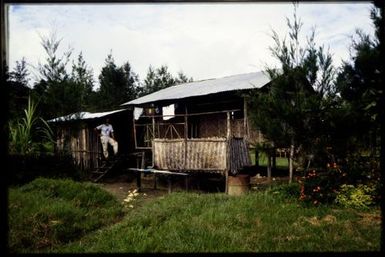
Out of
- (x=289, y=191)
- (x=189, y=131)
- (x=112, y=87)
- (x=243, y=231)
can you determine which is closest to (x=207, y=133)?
(x=189, y=131)

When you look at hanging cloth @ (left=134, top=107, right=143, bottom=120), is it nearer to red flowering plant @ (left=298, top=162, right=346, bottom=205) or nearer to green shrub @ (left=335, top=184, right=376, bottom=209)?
red flowering plant @ (left=298, top=162, right=346, bottom=205)

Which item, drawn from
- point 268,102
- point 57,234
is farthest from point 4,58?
point 268,102

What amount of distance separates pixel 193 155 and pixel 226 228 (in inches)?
254

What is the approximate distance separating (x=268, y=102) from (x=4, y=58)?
7352 mm

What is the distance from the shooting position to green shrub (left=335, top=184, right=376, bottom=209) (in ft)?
23.7

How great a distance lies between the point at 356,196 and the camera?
732 cm

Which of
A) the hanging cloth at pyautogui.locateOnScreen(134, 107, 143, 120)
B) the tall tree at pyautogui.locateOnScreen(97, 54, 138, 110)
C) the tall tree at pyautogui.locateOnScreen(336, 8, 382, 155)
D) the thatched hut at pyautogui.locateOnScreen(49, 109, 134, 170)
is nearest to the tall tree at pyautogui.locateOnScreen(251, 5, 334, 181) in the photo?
the tall tree at pyautogui.locateOnScreen(336, 8, 382, 155)

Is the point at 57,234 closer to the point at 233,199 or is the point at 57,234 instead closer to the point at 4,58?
the point at 233,199

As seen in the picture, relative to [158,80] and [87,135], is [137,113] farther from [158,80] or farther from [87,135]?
[158,80]

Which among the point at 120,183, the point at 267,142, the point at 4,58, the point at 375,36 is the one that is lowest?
the point at 120,183

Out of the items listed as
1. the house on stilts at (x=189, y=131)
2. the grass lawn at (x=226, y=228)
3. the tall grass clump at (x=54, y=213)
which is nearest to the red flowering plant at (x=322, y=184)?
the grass lawn at (x=226, y=228)

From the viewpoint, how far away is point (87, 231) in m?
7.53

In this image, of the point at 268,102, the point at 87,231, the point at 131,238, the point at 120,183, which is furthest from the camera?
the point at 120,183

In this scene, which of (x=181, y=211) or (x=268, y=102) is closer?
(x=181, y=211)
